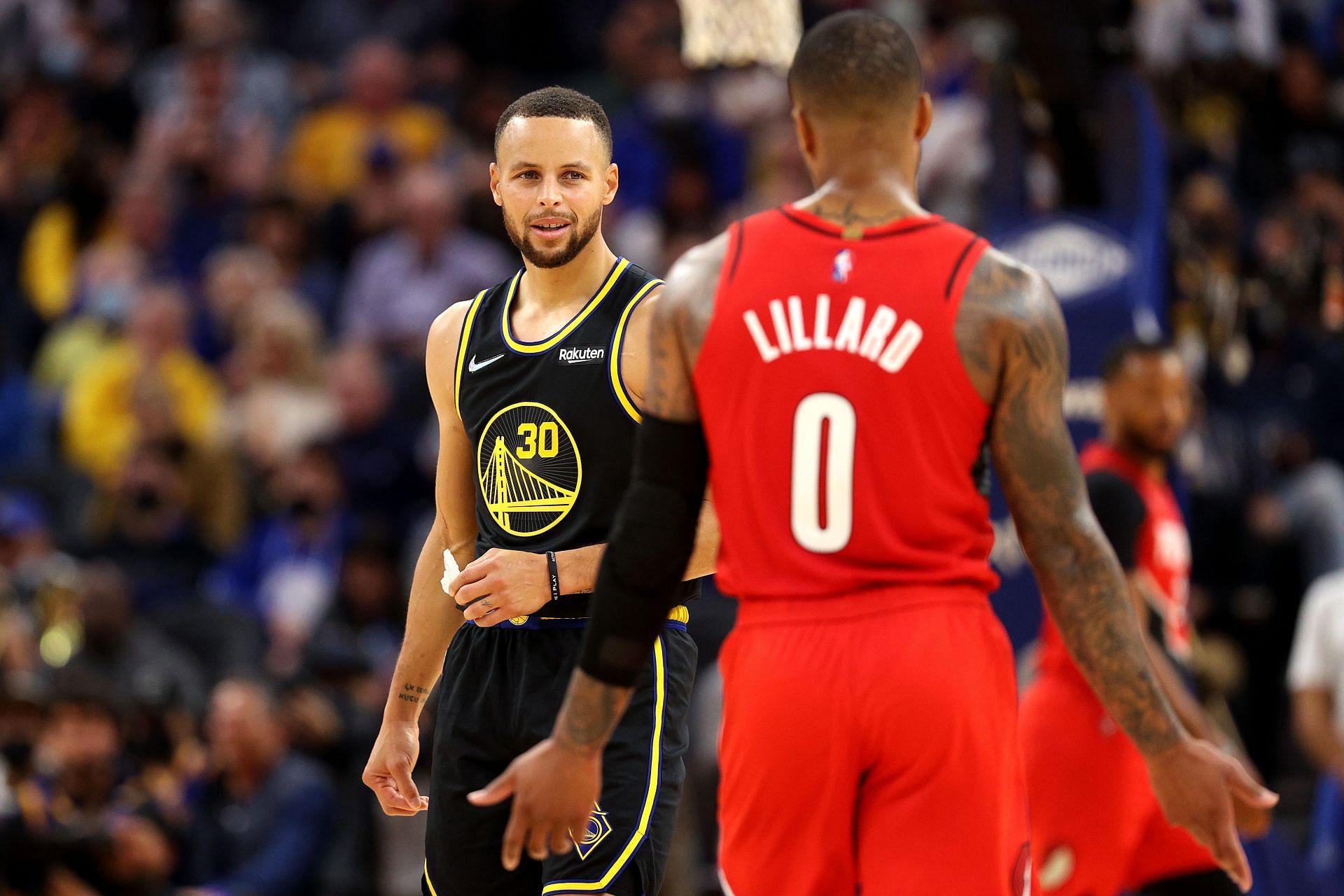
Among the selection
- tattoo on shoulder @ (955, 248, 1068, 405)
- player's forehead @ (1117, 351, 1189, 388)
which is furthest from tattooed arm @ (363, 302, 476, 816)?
player's forehead @ (1117, 351, 1189, 388)

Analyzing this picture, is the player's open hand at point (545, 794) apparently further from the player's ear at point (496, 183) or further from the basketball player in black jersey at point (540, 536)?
the player's ear at point (496, 183)

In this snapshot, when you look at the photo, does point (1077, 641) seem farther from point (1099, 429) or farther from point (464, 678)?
point (1099, 429)

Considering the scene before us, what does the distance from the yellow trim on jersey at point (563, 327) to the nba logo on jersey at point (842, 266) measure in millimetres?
1151

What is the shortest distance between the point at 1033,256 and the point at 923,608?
609cm

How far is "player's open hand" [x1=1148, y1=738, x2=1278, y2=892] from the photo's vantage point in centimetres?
356

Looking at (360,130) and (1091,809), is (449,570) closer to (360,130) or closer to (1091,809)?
(1091,809)

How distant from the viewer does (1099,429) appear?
9297 millimetres

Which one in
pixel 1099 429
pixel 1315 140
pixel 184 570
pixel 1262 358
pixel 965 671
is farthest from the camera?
pixel 1315 140

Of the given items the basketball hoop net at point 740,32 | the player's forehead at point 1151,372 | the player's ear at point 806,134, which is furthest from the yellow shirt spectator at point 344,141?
the player's ear at point 806,134

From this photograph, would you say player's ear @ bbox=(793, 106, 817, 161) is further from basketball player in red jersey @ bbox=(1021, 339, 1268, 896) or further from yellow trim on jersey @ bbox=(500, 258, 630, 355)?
basketball player in red jersey @ bbox=(1021, 339, 1268, 896)

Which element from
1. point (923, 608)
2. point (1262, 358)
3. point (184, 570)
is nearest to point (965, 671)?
point (923, 608)

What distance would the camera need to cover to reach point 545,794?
149 inches

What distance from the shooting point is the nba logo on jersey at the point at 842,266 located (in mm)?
3697

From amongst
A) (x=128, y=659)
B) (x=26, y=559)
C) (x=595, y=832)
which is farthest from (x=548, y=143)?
(x=26, y=559)
